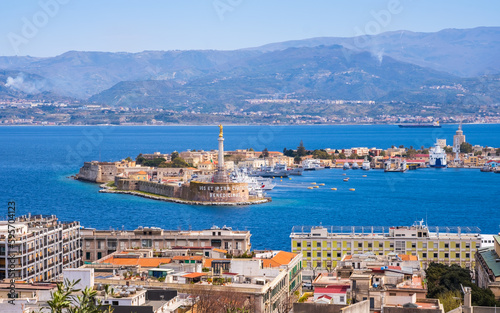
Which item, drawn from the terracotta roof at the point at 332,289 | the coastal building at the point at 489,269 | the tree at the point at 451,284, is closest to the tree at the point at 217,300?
the terracotta roof at the point at 332,289

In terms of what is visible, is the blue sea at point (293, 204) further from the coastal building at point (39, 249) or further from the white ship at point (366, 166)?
the coastal building at point (39, 249)

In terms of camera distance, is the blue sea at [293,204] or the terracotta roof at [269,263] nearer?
the terracotta roof at [269,263]

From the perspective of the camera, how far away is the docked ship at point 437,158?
94.4 m

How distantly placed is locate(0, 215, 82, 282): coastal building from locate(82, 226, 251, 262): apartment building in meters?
0.48

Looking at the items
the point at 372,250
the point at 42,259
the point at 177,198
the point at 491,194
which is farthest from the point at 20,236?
the point at 491,194

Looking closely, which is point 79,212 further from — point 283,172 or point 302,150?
point 302,150

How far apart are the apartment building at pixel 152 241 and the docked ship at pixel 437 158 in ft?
236

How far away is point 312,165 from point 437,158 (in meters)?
14.5

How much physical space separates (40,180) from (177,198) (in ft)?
50.5

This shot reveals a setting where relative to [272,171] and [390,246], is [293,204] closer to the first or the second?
[390,246]

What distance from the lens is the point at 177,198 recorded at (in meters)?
56.7

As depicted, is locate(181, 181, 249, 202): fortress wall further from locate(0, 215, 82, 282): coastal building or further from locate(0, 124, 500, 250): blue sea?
locate(0, 215, 82, 282): coastal building

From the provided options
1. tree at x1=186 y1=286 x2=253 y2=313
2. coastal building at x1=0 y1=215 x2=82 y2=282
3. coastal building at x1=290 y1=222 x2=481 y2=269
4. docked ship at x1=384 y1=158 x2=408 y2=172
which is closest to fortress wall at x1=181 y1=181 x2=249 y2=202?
coastal building at x1=290 y1=222 x2=481 y2=269

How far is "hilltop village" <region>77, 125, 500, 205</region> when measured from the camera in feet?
183
